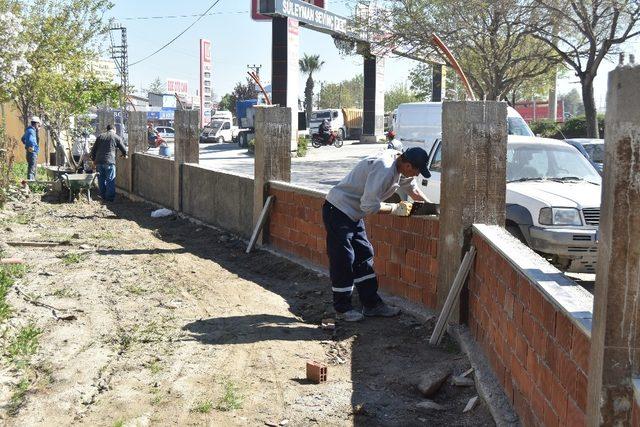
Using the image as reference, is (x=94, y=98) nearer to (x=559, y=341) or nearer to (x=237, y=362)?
(x=237, y=362)

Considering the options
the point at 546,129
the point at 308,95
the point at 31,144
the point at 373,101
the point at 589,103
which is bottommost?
the point at 31,144

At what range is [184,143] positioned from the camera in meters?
15.1

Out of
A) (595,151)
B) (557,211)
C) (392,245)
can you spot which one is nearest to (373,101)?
(595,151)

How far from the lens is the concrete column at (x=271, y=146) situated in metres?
10.8

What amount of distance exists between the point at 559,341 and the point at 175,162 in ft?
40.2

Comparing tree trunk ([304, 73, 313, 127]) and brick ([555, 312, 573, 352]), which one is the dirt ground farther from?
tree trunk ([304, 73, 313, 127])

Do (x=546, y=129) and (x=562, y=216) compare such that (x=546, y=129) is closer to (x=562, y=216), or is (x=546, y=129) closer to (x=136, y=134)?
(x=136, y=134)

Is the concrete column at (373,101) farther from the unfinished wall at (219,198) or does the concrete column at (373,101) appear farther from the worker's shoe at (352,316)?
the worker's shoe at (352,316)

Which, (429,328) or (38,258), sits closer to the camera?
(429,328)

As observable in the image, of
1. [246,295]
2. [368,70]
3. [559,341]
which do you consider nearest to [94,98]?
[246,295]

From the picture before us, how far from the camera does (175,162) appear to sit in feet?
50.6

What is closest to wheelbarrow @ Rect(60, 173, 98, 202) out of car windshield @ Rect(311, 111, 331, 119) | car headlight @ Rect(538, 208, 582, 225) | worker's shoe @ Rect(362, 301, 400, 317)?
car headlight @ Rect(538, 208, 582, 225)

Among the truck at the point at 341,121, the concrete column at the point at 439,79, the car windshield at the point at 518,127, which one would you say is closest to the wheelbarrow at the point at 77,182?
the car windshield at the point at 518,127

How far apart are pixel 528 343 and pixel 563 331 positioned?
28.1 inches
